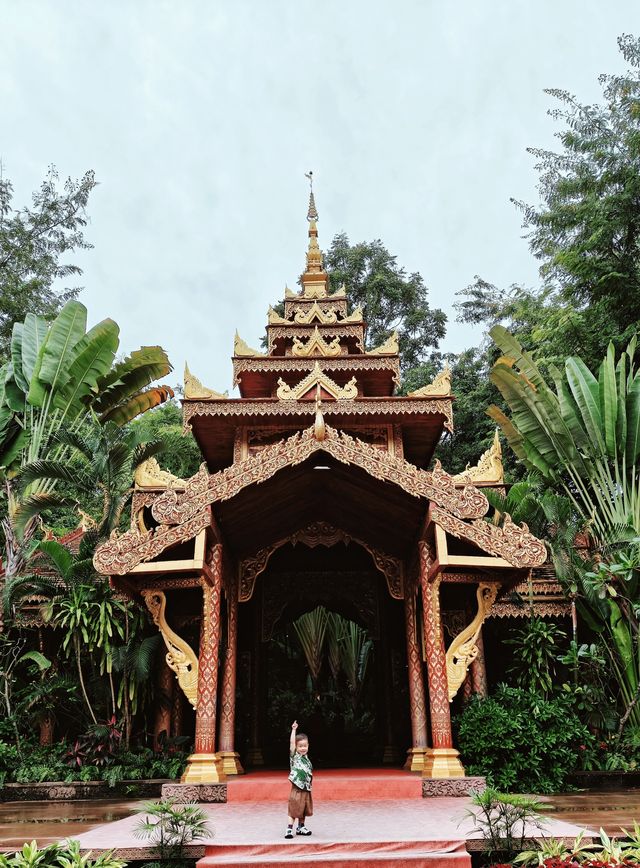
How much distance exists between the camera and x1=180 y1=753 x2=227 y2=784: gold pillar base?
248 inches

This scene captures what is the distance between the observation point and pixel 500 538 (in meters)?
6.72

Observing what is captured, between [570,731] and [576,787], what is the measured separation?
974 mm

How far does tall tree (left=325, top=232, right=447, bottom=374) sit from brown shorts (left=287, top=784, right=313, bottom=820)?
73.6 feet

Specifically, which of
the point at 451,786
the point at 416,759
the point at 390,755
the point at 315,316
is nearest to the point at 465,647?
the point at 451,786

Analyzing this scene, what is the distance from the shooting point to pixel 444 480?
6.84 metres

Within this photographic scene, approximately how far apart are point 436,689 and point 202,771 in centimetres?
247

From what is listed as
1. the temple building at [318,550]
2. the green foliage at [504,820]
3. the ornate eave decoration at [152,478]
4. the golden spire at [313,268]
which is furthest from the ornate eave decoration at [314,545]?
the golden spire at [313,268]

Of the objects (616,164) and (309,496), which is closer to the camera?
(309,496)

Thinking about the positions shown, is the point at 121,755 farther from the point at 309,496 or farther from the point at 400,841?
the point at 400,841

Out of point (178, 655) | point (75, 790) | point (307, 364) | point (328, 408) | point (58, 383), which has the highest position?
point (307, 364)

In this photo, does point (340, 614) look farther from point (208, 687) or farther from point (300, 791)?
point (300, 791)

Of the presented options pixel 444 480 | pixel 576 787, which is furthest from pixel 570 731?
pixel 444 480

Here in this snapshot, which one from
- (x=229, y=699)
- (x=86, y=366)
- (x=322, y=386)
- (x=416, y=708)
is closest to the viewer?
(x=416, y=708)

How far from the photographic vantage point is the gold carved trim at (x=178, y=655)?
672 cm
